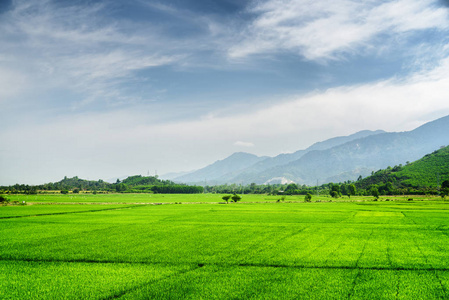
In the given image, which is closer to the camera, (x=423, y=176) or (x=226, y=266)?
(x=226, y=266)

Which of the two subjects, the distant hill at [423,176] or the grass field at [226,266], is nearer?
the grass field at [226,266]

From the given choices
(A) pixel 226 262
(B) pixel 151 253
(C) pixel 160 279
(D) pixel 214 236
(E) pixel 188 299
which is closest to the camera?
(E) pixel 188 299

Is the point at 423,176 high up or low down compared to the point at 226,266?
up

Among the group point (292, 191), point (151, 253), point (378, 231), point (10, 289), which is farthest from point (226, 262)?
point (292, 191)

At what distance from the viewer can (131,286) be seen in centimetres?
1334

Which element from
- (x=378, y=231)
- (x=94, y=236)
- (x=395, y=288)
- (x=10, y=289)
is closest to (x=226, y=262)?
(x=395, y=288)

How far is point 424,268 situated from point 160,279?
13996 mm

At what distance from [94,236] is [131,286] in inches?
629

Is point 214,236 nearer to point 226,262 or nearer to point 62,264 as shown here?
point 226,262

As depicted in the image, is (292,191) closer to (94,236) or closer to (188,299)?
(94,236)

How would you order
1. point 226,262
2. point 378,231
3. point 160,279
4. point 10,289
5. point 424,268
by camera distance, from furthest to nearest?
point 378,231 → point 226,262 → point 424,268 → point 160,279 → point 10,289

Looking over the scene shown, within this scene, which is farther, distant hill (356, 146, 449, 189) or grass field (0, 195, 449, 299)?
distant hill (356, 146, 449, 189)

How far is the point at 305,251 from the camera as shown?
66.4 feet

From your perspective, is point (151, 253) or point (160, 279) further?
point (151, 253)
